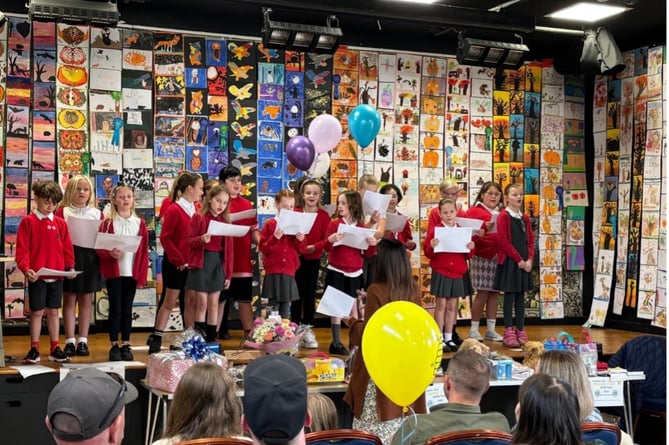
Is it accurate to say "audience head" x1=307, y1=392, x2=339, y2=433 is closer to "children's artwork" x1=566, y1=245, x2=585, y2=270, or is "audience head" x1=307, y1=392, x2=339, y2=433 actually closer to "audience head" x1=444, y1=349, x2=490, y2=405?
"audience head" x1=444, y1=349, x2=490, y2=405

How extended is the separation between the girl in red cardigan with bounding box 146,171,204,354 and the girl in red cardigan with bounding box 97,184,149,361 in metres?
0.28

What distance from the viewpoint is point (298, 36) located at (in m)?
7.34

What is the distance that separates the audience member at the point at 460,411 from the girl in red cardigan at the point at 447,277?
3627 mm

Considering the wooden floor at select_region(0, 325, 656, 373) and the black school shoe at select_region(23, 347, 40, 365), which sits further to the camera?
the wooden floor at select_region(0, 325, 656, 373)

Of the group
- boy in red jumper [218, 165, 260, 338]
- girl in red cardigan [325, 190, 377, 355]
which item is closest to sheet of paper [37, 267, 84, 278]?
boy in red jumper [218, 165, 260, 338]

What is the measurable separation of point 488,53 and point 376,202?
2.10m

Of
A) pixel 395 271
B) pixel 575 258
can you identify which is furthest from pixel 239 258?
pixel 575 258

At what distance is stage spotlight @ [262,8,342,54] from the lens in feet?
23.6

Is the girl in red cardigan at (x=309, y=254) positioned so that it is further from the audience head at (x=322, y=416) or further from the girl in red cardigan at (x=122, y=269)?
the audience head at (x=322, y=416)

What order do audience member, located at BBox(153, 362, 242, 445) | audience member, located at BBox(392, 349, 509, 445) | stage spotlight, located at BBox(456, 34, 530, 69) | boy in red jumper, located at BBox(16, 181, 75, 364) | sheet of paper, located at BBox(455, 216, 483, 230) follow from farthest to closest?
stage spotlight, located at BBox(456, 34, 530, 69) < sheet of paper, located at BBox(455, 216, 483, 230) < boy in red jumper, located at BBox(16, 181, 75, 364) < audience member, located at BBox(392, 349, 509, 445) < audience member, located at BBox(153, 362, 242, 445)

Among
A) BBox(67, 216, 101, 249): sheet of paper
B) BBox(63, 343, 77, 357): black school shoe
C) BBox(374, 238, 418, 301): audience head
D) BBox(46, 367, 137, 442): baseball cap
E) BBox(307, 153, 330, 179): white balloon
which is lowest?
BBox(63, 343, 77, 357): black school shoe

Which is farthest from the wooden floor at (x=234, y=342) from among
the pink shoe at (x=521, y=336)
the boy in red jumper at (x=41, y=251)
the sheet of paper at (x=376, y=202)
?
the sheet of paper at (x=376, y=202)

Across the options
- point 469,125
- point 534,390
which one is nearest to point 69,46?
point 469,125

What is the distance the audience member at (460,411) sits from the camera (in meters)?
3.31
